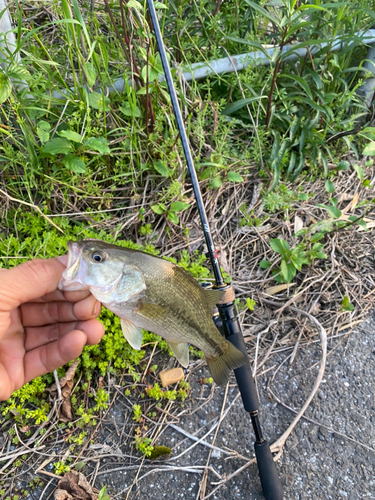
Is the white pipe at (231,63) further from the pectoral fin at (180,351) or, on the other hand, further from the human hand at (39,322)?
the pectoral fin at (180,351)

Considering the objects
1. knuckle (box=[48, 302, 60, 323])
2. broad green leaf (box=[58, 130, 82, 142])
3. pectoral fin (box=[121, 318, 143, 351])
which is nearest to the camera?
pectoral fin (box=[121, 318, 143, 351])

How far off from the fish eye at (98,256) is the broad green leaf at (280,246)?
57.8 inches

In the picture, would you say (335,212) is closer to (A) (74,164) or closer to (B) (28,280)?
(A) (74,164)

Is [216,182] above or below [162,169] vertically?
below

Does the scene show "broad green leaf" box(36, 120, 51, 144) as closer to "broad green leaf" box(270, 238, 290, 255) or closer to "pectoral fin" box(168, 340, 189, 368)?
"pectoral fin" box(168, 340, 189, 368)

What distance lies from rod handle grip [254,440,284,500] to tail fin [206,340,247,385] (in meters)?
0.49

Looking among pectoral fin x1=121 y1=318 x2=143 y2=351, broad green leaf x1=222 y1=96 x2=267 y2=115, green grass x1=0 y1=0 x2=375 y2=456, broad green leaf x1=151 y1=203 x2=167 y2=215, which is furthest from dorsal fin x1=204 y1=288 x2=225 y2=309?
broad green leaf x1=222 y1=96 x2=267 y2=115

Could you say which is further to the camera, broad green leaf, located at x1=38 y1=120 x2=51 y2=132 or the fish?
broad green leaf, located at x1=38 y1=120 x2=51 y2=132

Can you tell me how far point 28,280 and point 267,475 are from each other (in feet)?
5.41

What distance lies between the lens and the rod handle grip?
192cm

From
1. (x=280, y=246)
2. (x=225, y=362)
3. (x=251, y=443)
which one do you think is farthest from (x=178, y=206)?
(x=251, y=443)

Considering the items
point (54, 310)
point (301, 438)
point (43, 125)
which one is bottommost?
point (301, 438)

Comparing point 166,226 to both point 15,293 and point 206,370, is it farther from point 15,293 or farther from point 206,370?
point 15,293

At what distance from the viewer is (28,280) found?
1.63 metres
